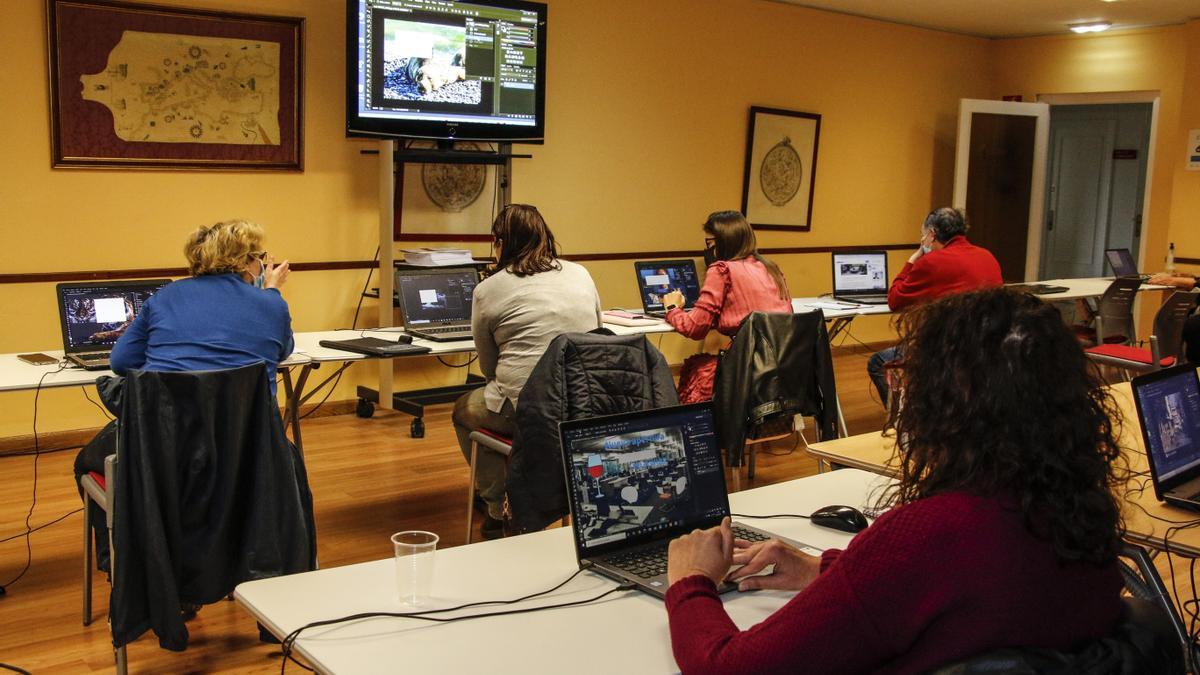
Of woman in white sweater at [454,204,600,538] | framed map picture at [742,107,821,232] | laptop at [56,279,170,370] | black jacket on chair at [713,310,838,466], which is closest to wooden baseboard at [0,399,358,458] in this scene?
laptop at [56,279,170,370]

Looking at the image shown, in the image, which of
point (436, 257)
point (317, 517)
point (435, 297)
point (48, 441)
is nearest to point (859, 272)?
point (436, 257)

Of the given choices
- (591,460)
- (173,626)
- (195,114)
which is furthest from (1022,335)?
(195,114)

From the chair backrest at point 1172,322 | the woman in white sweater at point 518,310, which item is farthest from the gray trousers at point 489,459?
the chair backrest at point 1172,322

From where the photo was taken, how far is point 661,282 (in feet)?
19.4

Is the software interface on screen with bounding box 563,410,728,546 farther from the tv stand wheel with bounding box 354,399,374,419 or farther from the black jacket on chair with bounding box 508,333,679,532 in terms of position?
the tv stand wheel with bounding box 354,399,374,419

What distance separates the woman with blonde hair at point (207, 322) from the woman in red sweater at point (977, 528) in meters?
2.24

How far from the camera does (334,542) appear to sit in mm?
4129

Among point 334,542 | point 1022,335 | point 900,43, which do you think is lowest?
point 334,542

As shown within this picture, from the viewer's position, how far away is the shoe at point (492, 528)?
4.25 m

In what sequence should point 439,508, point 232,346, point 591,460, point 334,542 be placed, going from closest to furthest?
point 591,460 → point 232,346 → point 334,542 → point 439,508

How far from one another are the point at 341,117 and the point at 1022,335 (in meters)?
5.07

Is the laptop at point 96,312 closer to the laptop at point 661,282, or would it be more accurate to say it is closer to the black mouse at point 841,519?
the laptop at point 661,282

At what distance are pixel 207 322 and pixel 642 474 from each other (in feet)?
5.87

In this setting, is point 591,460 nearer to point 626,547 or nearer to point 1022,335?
point 626,547
